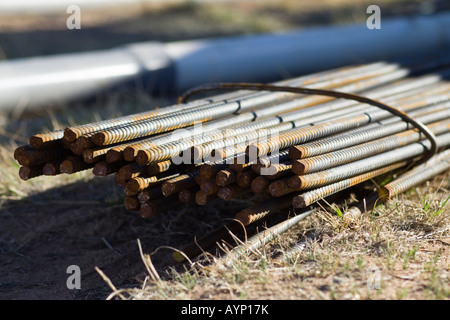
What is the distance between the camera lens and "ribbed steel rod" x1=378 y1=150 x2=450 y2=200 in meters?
3.57

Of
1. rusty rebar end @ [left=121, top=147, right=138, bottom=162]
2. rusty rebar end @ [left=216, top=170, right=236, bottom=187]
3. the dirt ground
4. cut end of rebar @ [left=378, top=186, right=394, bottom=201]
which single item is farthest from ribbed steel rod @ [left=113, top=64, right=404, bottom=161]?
cut end of rebar @ [left=378, top=186, right=394, bottom=201]

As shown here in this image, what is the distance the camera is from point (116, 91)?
6379 mm

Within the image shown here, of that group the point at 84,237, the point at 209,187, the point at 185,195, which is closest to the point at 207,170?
the point at 209,187

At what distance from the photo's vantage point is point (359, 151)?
3475mm

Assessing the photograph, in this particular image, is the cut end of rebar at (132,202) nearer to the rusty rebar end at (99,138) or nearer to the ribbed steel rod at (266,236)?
the rusty rebar end at (99,138)

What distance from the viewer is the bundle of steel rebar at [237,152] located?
3186mm

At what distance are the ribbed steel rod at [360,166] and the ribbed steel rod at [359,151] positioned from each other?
1.0 inches

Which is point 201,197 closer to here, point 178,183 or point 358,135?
point 178,183

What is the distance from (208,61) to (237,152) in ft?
11.2

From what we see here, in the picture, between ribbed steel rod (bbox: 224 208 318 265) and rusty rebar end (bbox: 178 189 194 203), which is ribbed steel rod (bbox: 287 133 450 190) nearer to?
ribbed steel rod (bbox: 224 208 318 265)

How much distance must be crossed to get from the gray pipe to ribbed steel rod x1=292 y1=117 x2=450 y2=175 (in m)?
2.91

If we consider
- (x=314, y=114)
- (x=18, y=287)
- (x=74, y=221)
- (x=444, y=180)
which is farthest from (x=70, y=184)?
(x=444, y=180)

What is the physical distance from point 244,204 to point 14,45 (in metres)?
6.12

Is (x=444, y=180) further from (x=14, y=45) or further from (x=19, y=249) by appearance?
(x=14, y=45)
